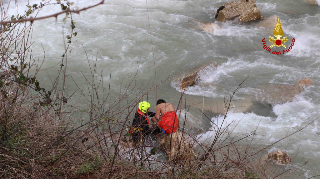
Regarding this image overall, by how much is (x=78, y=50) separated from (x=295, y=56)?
19.7 ft

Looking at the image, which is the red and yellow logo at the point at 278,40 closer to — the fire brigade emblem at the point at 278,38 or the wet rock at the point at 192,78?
the fire brigade emblem at the point at 278,38

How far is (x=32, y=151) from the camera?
2.84 meters

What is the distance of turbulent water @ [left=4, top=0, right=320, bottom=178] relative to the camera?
6.24m

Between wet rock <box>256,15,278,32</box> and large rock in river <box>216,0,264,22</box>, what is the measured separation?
0.88ft

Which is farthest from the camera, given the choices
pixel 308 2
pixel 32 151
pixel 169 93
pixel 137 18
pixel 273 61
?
pixel 308 2

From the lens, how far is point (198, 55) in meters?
8.65

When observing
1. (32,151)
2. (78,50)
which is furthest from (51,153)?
(78,50)

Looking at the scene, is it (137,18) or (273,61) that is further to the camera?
(137,18)

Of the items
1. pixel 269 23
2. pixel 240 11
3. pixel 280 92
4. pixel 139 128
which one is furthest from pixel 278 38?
pixel 139 128

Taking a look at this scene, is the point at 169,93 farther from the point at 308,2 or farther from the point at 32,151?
the point at 308,2

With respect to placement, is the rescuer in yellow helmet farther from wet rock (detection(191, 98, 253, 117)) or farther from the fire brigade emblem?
the fire brigade emblem

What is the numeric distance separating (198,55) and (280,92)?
2.49 meters

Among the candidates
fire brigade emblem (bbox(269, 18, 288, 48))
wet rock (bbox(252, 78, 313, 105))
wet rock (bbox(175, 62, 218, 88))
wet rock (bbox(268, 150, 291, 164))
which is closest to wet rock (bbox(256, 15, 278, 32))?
fire brigade emblem (bbox(269, 18, 288, 48))

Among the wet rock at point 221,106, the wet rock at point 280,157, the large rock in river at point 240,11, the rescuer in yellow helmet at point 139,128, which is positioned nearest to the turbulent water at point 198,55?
the wet rock at point 221,106
